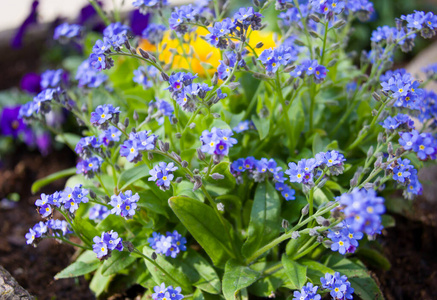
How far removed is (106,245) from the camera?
205 cm

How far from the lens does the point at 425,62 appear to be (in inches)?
188

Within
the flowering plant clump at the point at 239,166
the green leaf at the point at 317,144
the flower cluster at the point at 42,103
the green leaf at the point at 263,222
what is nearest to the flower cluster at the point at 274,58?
the flowering plant clump at the point at 239,166

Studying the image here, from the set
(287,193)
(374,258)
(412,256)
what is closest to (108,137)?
(287,193)

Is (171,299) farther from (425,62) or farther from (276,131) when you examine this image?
(425,62)

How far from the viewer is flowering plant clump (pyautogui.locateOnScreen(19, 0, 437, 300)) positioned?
6.61 ft

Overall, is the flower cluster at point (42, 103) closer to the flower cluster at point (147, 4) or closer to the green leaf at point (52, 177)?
the green leaf at point (52, 177)

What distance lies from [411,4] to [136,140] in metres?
5.38

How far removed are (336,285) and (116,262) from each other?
1.04 m

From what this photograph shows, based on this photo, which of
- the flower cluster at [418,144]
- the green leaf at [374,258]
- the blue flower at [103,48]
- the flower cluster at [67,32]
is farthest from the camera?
A: the flower cluster at [67,32]

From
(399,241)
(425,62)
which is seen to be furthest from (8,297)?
(425,62)

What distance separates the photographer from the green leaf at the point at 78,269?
237cm

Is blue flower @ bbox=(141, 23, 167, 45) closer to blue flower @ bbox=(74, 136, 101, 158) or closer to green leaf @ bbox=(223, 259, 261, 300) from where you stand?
blue flower @ bbox=(74, 136, 101, 158)

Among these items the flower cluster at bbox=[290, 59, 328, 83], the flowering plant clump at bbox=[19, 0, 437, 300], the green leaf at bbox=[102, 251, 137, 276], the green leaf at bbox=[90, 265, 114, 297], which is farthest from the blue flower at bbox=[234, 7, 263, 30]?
the green leaf at bbox=[90, 265, 114, 297]

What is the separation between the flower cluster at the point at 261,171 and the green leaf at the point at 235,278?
0.40 meters
